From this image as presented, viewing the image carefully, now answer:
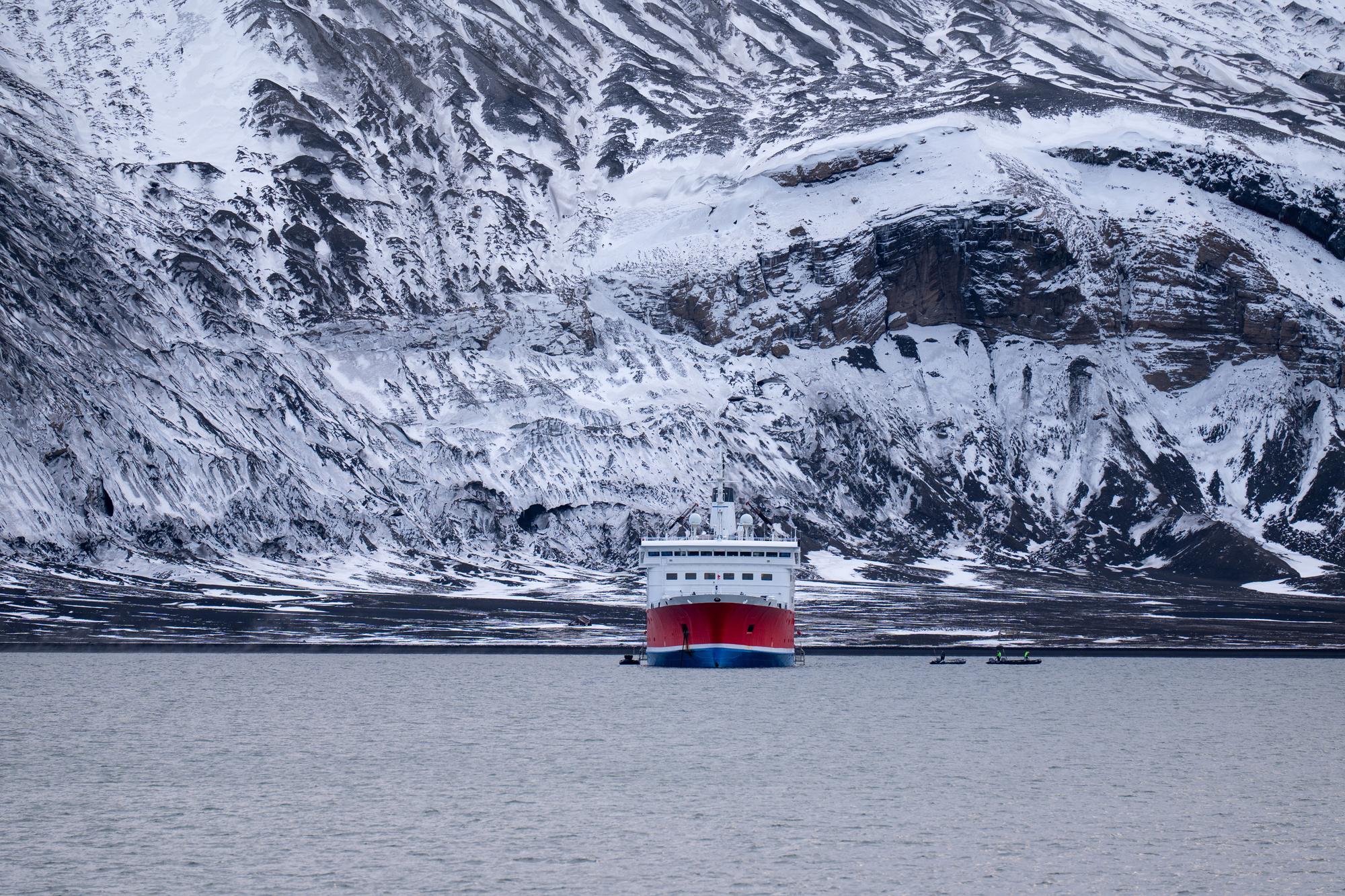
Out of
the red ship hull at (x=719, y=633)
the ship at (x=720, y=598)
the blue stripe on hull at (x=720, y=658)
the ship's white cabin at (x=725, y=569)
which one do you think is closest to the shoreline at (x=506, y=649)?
the blue stripe on hull at (x=720, y=658)

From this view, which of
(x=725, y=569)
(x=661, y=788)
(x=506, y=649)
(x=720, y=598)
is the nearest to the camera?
(x=661, y=788)

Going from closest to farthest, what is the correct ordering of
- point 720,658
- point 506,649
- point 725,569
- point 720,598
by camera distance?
1. point 720,598
2. point 720,658
3. point 725,569
4. point 506,649

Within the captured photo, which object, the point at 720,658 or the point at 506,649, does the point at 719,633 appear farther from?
the point at 506,649

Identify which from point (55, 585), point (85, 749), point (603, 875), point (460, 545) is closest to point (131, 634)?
point (55, 585)

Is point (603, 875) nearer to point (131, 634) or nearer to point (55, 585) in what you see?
point (131, 634)

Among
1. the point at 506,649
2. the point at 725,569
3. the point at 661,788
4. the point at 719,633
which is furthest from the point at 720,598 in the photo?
the point at 661,788

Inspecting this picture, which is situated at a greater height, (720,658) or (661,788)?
(720,658)

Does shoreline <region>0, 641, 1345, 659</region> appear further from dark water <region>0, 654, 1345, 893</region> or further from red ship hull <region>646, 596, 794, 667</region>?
dark water <region>0, 654, 1345, 893</region>
